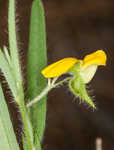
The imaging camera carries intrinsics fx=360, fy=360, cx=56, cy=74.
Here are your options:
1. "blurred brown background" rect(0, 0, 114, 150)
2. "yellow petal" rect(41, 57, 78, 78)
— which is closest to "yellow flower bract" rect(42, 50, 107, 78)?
"yellow petal" rect(41, 57, 78, 78)

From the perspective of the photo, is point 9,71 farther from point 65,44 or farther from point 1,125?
point 65,44

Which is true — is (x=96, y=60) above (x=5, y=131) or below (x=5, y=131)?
above

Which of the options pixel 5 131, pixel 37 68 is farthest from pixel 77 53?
pixel 5 131

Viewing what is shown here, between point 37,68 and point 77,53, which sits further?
point 77,53

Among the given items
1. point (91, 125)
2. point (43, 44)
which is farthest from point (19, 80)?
point (91, 125)

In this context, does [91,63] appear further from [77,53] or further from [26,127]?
[77,53]

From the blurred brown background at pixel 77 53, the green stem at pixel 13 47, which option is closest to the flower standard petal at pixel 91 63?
the green stem at pixel 13 47

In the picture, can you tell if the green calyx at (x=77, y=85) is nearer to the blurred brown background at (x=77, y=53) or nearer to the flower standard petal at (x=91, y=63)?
the flower standard petal at (x=91, y=63)

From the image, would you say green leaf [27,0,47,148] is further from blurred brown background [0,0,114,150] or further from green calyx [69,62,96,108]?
blurred brown background [0,0,114,150]
